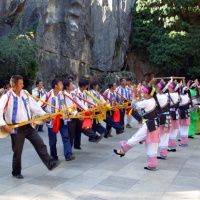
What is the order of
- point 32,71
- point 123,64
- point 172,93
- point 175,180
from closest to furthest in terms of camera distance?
1. point 175,180
2. point 172,93
3. point 32,71
4. point 123,64

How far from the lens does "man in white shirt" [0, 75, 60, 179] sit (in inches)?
198

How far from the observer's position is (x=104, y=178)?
527 centimetres

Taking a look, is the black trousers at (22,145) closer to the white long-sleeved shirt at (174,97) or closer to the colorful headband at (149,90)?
the colorful headband at (149,90)

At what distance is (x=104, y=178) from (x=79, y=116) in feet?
5.39

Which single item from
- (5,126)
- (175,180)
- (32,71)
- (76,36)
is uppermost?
(76,36)

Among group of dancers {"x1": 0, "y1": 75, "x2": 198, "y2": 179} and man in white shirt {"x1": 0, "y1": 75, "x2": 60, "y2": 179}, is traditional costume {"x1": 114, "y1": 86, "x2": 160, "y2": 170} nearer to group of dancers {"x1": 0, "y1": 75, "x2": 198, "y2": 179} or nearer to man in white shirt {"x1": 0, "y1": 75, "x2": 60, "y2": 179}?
group of dancers {"x1": 0, "y1": 75, "x2": 198, "y2": 179}

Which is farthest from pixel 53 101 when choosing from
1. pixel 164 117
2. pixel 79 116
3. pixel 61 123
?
pixel 164 117

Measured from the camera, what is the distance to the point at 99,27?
70.2 ft

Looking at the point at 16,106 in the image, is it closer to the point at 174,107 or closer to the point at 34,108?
the point at 34,108

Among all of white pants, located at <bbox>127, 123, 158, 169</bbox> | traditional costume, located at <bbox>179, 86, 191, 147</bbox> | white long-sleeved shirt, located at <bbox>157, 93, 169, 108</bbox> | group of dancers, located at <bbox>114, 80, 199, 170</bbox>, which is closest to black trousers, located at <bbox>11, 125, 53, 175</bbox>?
group of dancers, located at <bbox>114, 80, 199, 170</bbox>

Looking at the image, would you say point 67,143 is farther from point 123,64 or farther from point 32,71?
point 123,64

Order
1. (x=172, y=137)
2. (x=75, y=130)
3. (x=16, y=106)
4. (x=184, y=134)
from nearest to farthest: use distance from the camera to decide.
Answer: (x=16, y=106) < (x=172, y=137) < (x=75, y=130) < (x=184, y=134)

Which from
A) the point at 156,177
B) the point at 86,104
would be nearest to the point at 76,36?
the point at 86,104

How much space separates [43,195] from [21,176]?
948 millimetres
